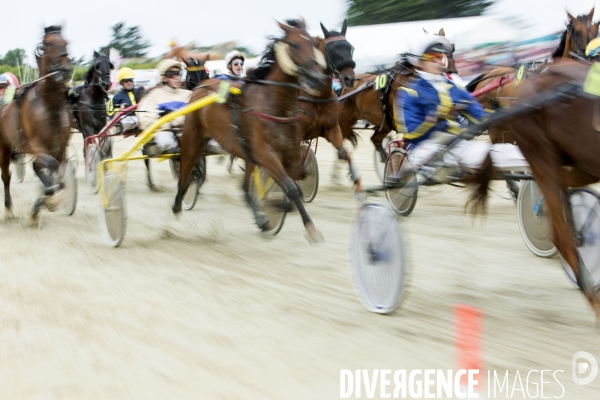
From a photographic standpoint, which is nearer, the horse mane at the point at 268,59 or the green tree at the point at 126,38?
the horse mane at the point at 268,59

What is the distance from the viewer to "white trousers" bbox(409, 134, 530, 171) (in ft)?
14.9

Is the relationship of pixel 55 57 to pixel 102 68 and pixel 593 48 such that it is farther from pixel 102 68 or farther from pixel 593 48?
pixel 593 48

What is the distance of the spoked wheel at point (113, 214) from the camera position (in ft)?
22.6

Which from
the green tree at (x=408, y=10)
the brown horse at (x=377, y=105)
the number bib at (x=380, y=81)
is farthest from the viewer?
the green tree at (x=408, y=10)

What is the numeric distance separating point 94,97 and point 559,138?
30.1 feet

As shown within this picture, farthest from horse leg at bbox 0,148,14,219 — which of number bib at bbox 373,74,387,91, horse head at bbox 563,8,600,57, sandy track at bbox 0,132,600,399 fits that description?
horse head at bbox 563,8,600,57

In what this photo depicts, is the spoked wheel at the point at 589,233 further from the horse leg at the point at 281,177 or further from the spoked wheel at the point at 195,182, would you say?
the spoked wheel at the point at 195,182

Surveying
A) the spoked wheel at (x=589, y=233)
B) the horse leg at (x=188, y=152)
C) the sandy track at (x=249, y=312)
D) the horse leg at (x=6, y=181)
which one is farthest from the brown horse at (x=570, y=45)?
the horse leg at (x=6, y=181)

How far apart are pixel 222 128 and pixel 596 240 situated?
353 cm

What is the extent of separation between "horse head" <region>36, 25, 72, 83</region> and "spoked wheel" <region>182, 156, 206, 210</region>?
5.39ft

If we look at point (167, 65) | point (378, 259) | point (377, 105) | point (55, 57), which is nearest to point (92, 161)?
point (167, 65)

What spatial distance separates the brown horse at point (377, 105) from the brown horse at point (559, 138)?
14.2 feet

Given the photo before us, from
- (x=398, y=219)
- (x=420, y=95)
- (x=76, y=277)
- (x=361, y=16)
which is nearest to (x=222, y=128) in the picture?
(x=76, y=277)

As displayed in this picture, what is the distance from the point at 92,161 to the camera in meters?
10.6
